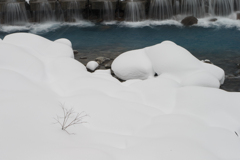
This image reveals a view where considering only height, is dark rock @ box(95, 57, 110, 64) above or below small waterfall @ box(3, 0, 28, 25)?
below

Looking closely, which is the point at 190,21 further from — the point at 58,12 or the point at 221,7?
the point at 58,12

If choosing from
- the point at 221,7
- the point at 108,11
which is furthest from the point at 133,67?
the point at 221,7

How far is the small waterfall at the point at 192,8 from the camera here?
1147cm

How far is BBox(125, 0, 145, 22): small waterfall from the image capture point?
11.3 metres

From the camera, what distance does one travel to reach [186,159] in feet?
8.79

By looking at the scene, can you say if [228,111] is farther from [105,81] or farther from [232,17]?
[232,17]

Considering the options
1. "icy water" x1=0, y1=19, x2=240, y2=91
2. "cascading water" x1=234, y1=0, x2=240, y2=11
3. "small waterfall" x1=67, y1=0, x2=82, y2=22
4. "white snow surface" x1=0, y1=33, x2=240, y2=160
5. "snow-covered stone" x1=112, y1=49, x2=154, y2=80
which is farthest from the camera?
"cascading water" x1=234, y1=0, x2=240, y2=11

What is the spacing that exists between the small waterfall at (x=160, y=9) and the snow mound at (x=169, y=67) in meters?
6.01

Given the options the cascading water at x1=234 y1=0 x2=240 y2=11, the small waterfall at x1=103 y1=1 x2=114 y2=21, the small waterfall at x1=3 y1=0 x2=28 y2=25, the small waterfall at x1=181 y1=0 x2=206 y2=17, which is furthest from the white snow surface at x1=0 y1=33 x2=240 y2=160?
the cascading water at x1=234 y1=0 x2=240 y2=11

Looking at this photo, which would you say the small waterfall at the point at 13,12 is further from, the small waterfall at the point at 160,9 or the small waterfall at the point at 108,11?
the small waterfall at the point at 160,9

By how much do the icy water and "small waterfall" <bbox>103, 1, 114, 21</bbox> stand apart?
0.65 meters

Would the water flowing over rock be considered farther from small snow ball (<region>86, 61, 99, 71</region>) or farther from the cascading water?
the cascading water

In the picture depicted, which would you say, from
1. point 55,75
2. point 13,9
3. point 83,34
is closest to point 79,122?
point 55,75

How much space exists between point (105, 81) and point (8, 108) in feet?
6.27
